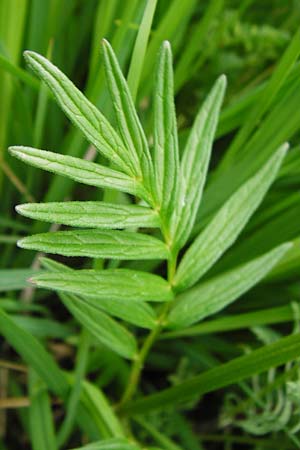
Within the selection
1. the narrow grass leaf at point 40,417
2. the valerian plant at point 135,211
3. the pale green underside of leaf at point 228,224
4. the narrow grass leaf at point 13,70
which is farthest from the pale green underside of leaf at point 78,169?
the narrow grass leaf at point 40,417

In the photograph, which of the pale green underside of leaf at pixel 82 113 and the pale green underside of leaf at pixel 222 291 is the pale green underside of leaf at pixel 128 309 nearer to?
the pale green underside of leaf at pixel 222 291

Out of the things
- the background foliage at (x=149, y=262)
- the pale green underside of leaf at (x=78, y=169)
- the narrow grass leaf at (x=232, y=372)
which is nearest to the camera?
the pale green underside of leaf at (x=78, y=169)

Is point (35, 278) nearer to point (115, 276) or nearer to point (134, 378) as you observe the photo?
point (115, 276)

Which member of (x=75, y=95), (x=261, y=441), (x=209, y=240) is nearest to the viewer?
(x=75, y=95)

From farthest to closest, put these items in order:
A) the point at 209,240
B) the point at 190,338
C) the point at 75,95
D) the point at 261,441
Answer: the point at 190,338 < the point at 261,441 < the point at 209,240 < the point at 75,95

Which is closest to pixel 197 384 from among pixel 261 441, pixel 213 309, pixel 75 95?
pixel 213 309
